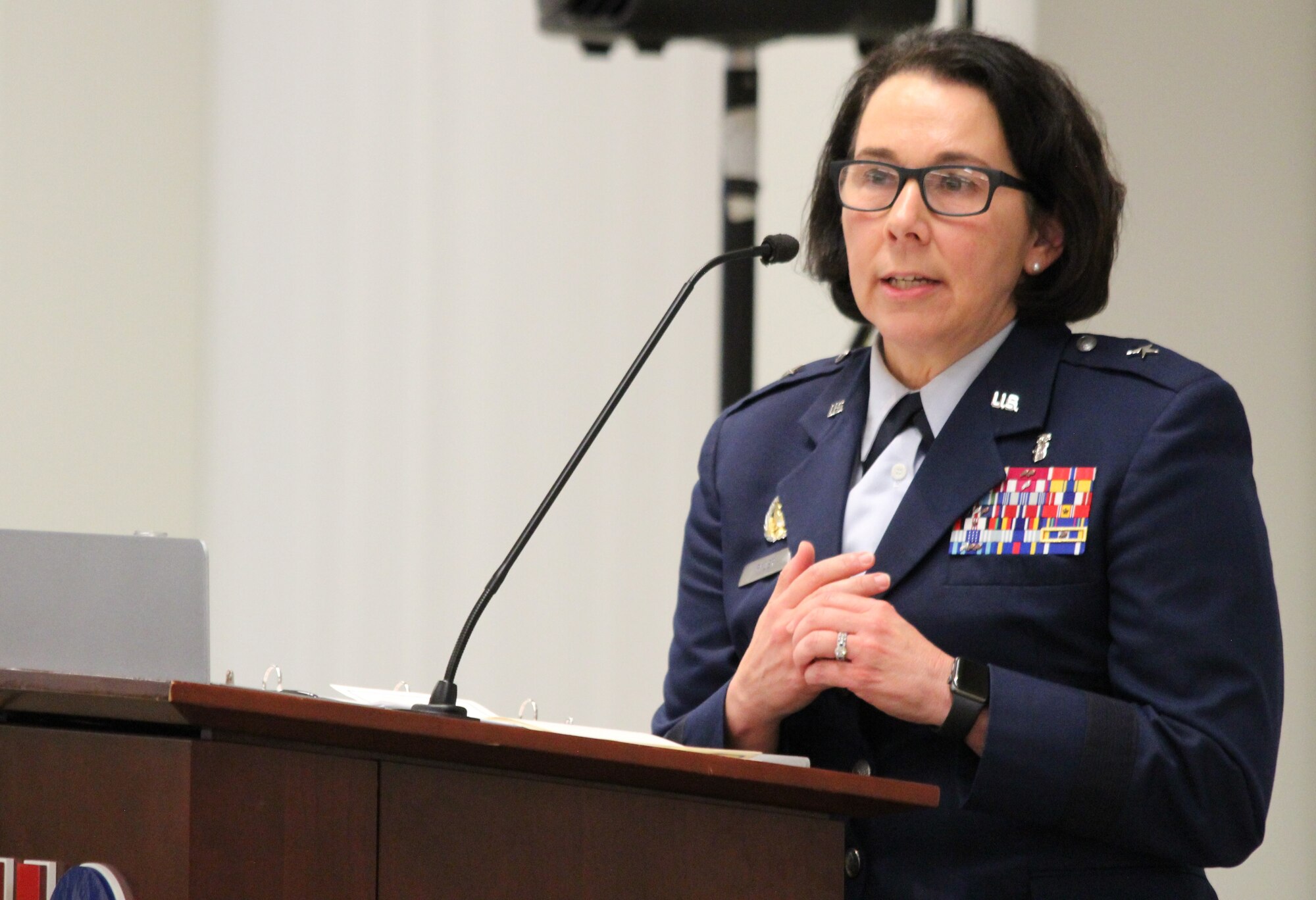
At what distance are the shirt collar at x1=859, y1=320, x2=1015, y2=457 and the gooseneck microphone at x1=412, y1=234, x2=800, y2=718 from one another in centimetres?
17

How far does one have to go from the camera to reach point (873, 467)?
162cm

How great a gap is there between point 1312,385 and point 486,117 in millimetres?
2026

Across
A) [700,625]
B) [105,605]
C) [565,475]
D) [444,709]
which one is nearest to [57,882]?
[105,605]

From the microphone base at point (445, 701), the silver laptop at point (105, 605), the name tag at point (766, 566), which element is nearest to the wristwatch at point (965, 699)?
the name tag at point (766, 566)

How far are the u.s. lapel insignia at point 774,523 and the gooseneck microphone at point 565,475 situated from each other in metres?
0.24

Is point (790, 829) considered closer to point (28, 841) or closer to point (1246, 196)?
point (28, 841)

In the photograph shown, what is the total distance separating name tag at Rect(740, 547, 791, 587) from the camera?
161cm

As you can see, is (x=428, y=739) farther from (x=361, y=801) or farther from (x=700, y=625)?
(x=700, y=625)

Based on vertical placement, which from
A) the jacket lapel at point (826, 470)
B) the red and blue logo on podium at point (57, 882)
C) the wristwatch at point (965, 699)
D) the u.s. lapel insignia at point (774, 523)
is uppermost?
the jacket lapel at point (826, 470)

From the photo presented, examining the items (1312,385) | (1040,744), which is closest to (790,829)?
(1040,744)

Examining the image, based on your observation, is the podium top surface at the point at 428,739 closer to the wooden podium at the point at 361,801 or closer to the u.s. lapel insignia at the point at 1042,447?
the wooden podium at the point at 361,801

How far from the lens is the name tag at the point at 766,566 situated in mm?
1609

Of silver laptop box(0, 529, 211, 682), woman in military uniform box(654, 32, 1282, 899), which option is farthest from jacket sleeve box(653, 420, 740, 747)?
silver laptop box(0, 529, 211, 682)

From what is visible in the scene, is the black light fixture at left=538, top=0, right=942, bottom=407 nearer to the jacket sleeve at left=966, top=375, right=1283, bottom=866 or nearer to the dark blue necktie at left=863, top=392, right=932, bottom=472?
the dark blue necktie at left=863, top=392, right=932, bottom=472
